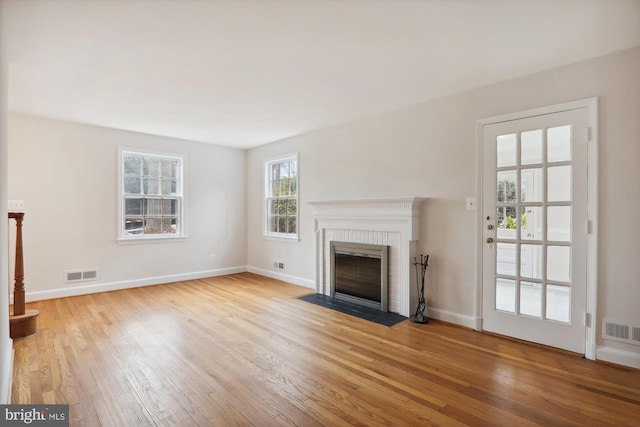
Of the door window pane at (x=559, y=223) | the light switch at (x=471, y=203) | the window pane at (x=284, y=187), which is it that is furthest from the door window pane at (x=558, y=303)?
the window pane at (x=284, y=187)

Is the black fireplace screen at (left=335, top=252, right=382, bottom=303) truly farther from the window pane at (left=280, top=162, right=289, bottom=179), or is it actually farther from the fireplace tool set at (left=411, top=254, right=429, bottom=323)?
the window pane at (left=280, top=162, right=289, bottom=179)

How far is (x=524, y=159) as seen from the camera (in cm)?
299

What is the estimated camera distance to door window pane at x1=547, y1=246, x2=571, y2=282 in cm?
279

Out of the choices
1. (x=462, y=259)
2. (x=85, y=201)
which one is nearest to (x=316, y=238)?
(x=462, y=259)

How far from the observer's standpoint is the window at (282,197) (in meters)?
5.50

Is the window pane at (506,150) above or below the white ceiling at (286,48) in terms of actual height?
below

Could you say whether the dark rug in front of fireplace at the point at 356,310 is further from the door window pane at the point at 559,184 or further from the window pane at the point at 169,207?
the window pane at the point at 169,207

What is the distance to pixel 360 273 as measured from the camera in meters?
4.19

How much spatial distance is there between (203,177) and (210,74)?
10.4 feet

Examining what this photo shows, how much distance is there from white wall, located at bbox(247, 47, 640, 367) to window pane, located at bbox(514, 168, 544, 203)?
424 millimetres

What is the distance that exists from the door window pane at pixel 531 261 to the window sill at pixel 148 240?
5032 millimetres

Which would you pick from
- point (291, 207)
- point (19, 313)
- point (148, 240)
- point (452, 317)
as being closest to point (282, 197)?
point (291, 207)

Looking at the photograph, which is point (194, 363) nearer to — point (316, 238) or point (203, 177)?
point (316, 238)

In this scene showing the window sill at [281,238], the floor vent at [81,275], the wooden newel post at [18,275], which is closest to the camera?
the wooden newel post at [18,275]
